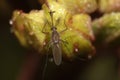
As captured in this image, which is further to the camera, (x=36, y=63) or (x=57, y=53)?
(x=36, y=63)

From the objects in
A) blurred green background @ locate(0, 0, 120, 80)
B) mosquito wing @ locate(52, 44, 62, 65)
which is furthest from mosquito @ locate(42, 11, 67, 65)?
blurred green background @ locate(0, 0, 120, 80)

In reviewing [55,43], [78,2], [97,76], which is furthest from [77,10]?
[97,76]

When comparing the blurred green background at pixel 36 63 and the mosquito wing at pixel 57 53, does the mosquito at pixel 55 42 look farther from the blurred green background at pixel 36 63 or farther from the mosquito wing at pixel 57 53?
the blurred green background at pixel 36 63

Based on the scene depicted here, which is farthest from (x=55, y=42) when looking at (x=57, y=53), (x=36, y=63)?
(x=36, y=63)

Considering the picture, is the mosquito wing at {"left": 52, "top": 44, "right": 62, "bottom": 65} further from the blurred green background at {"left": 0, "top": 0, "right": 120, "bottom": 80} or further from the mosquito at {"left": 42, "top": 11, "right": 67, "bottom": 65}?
the blurred green background at {"left": 0, "top": 0, "right": 120, "bottom": 80}

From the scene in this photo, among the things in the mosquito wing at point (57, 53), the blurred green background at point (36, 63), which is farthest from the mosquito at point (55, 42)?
the blurred green background at point (36, 63)

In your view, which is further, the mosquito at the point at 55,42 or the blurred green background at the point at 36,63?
the blurred green background at the point at 36,63

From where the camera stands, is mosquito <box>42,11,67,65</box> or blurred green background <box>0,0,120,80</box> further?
blurred green background <box>0,0,120,80</box>

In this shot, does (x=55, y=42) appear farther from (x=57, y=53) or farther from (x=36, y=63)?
(x=36, y=63)
